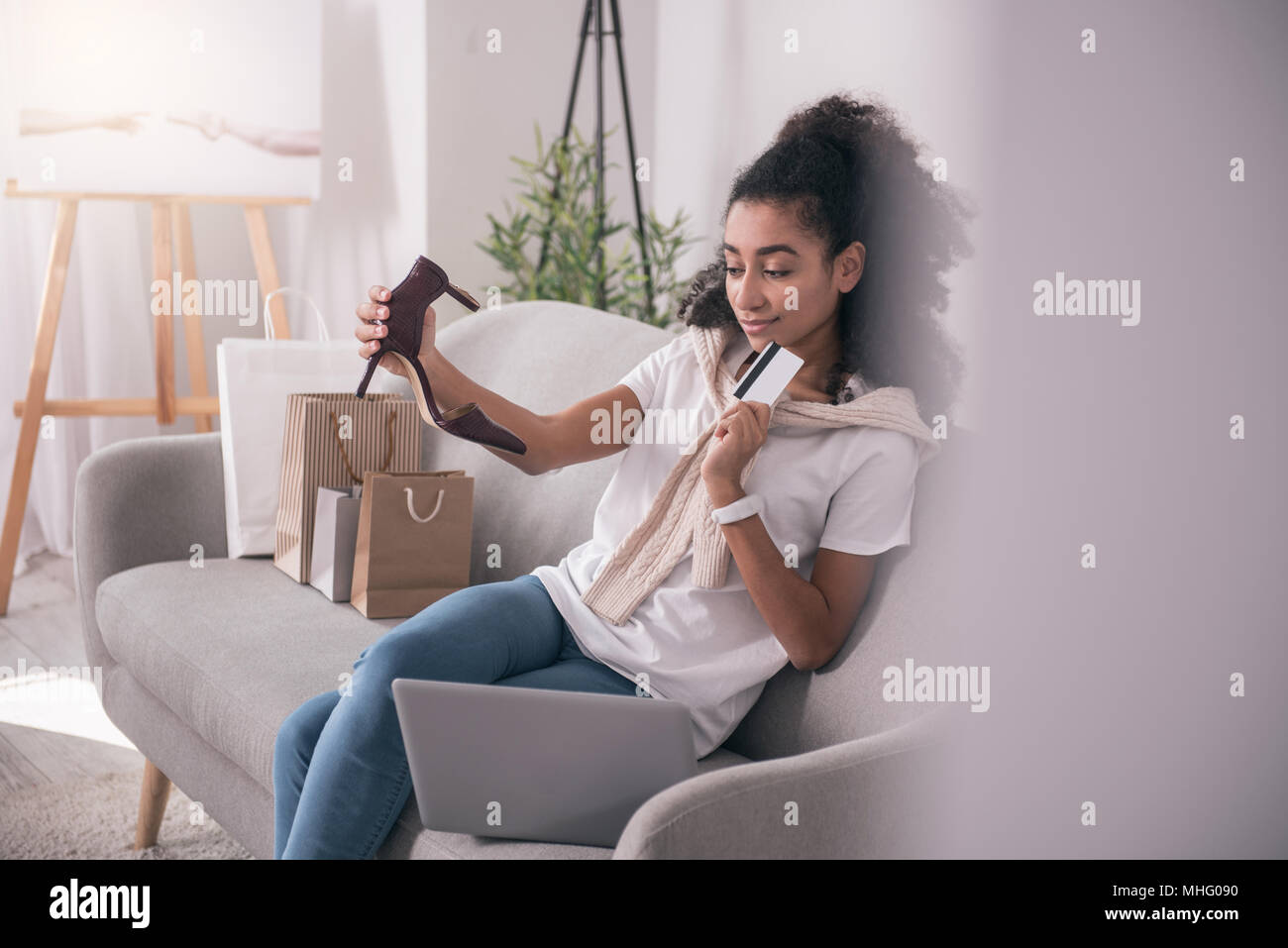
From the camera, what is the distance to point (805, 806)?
0.83 meters

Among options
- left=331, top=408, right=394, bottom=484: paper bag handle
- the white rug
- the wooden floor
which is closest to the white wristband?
left=331, top=408, right=394, bottom=484: paper bag handle

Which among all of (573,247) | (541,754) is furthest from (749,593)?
(573,247)

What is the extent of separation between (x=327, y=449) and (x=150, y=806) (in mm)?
546

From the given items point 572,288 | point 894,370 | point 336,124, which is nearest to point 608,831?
point 894,370

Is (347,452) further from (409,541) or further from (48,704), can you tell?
(48,704)

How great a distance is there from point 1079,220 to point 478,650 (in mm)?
800

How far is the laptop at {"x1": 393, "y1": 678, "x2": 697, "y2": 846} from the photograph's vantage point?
862mm

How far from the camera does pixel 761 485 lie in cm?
114

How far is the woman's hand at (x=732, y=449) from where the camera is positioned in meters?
1.06

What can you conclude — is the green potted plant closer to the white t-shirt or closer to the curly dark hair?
the curly dark hair

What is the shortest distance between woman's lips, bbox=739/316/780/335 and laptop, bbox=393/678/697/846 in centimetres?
43
